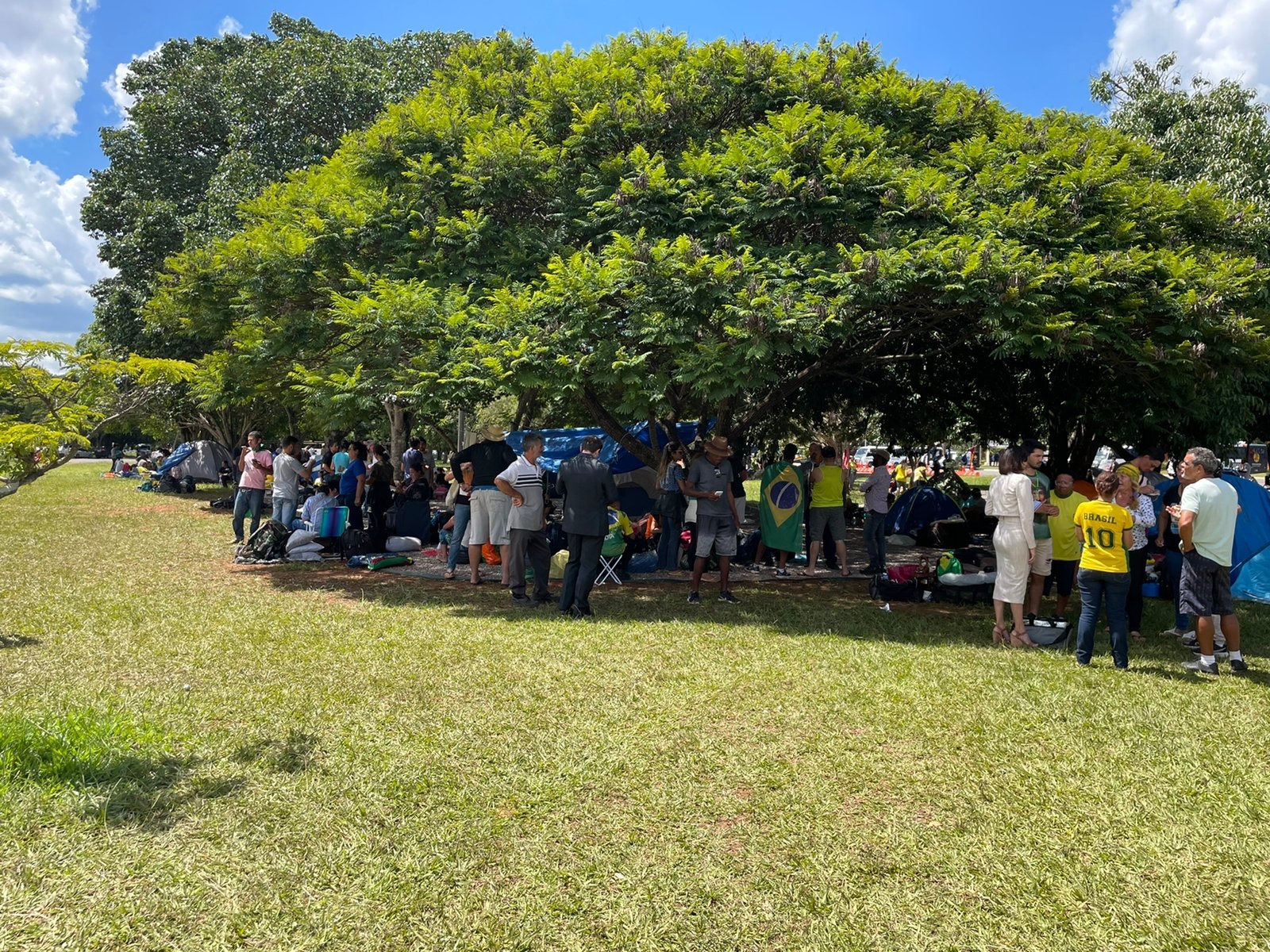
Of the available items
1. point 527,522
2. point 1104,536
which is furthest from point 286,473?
point 1104,536

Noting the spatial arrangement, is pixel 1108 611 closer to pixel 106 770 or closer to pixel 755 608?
pixel 755 608

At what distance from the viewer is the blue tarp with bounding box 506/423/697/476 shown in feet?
52.5

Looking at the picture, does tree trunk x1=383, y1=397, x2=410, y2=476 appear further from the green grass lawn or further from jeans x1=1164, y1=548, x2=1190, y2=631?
jeans x1=1164, y1=548, x2=1190, y2=631

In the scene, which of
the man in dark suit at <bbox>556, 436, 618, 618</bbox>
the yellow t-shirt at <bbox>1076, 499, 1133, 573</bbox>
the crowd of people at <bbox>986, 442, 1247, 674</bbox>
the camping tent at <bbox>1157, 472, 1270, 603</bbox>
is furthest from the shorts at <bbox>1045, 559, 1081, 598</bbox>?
the man in dark suit at <bbox>556, 436, 618, 618</bbox>

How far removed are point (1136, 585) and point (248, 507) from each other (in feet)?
36.7

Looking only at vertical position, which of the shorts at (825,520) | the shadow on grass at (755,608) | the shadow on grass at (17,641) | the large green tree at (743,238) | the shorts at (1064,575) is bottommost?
the shadow on grass at (17,641)

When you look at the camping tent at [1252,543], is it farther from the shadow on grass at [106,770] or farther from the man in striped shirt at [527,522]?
the shadow on grass at [106,770]

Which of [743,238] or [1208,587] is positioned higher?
[743,238]

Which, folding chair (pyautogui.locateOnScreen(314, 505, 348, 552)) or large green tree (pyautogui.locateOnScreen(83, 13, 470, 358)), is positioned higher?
large green tree (pyautogui.locateOnScreen(83, 13, 470, 358))

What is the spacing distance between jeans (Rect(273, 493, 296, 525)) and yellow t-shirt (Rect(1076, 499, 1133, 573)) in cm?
1007

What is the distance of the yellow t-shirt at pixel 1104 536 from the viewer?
21.5 feet

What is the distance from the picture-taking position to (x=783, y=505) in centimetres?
1200

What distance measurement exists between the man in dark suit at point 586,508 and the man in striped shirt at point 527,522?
50 centimetres

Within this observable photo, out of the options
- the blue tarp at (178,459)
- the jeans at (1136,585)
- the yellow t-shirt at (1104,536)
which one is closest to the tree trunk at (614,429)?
the yellow t-shirt at (1104,536)
